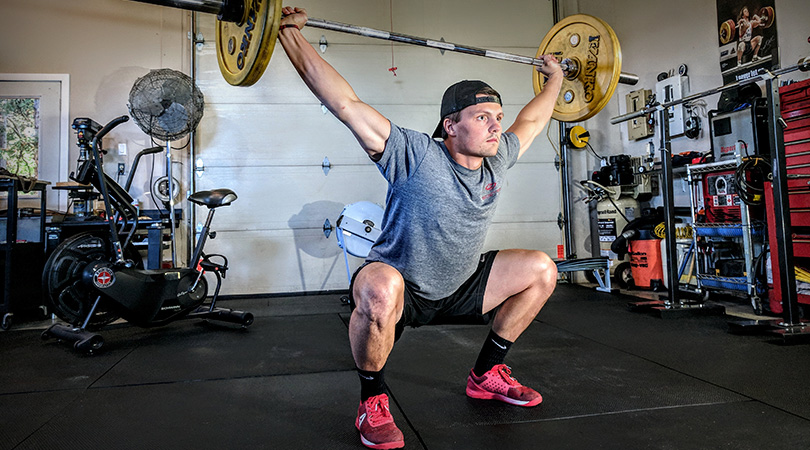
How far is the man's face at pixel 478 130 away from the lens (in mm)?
1427

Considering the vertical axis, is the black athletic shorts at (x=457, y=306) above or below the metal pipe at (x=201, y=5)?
below

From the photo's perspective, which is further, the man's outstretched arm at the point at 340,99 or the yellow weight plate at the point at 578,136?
the yellow weight plate at the point at 578,136

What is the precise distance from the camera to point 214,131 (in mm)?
4375

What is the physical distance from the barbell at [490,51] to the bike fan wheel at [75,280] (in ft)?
5.58

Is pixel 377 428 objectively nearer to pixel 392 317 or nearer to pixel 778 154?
pixel 392 317

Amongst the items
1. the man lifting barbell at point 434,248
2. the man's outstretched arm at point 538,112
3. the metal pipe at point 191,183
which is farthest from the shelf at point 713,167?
the metal pipe at point 191,183

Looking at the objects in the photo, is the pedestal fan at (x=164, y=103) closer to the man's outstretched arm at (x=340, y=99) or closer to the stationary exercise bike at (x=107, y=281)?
the stationary exercise bike at (x=107, y=281)

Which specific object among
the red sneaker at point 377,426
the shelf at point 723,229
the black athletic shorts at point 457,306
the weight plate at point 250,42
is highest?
the weight plate at point 250,42

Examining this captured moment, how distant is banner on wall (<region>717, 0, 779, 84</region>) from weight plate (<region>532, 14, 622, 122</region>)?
2180mm

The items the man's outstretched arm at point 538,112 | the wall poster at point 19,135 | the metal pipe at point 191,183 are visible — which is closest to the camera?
the man's outstretched arm at point 538,112

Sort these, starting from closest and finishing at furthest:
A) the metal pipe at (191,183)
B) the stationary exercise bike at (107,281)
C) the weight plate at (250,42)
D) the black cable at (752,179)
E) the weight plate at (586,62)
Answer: the weight plate at (250,42) < the weight plate at (586,62) < the stationary exercise bike at (107,281) < the black cable at (752,179) < the metal pipe at (191,183)

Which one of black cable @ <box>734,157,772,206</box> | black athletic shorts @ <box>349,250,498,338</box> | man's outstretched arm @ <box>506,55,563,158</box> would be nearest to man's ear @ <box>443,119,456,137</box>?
man's outstretched arm @ <box>506,55,563,158</box>

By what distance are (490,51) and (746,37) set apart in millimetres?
2935

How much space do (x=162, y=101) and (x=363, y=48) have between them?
2.10 meters
